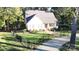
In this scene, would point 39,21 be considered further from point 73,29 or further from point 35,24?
point 73,29

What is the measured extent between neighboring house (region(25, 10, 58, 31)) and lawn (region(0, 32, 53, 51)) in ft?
0.32

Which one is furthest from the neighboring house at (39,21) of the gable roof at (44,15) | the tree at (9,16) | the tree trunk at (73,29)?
the tree trunk at (73,29)

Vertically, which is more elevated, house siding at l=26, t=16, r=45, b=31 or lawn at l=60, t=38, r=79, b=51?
house siding at l=26, t=16, r=45, b=31

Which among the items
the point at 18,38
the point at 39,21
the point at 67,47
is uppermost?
the point at 39,21

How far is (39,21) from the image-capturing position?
3896 mm

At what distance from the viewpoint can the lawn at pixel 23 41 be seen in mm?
3855

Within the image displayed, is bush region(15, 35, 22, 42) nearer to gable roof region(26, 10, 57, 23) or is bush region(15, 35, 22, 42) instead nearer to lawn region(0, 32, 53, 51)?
lawn region(0, 32, 53, 51)

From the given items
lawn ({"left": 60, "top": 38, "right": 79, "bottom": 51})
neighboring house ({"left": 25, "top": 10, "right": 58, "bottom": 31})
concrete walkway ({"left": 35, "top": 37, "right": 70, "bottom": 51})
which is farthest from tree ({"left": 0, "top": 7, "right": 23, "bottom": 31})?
lawn ({"left": 60, "top": 38, "right": 79, "bottom": 51})

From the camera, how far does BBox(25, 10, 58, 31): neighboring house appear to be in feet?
12.6

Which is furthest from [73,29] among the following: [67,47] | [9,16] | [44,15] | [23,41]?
[9,16]

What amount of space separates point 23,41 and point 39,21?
0.34 m

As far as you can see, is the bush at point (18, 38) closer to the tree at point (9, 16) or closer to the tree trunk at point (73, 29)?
the tree at point (9, 16)

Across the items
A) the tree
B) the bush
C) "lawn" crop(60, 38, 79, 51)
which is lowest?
"lawn" crop(60, 38, 79, 51)

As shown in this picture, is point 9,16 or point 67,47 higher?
point 9,16
